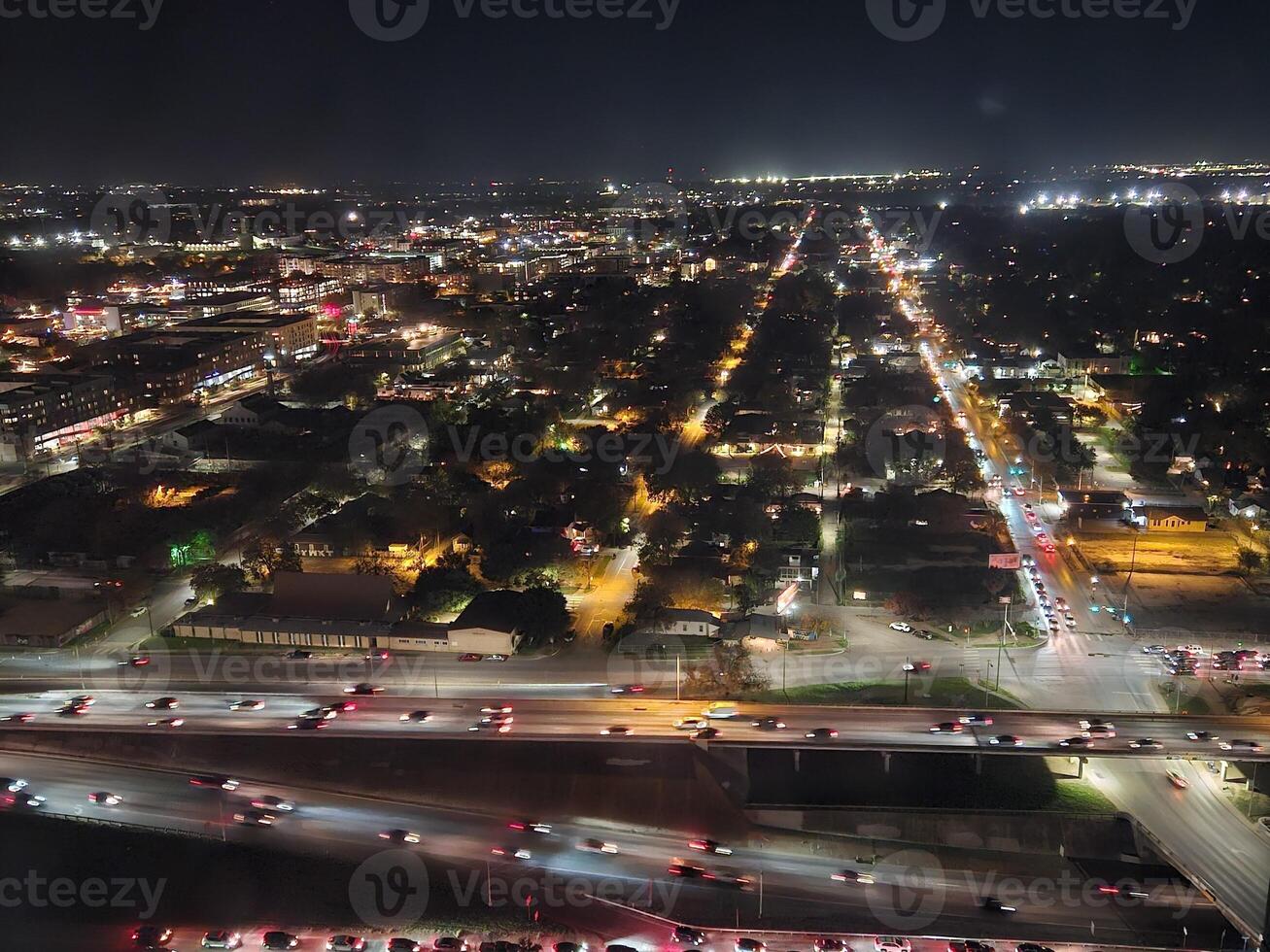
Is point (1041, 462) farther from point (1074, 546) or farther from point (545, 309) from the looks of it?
point (545, 309)

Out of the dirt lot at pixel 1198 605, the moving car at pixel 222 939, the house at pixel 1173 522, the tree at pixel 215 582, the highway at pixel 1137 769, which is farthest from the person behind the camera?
the house at pixel 1173 522

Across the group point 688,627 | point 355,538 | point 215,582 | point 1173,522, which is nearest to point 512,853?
point 688,627
